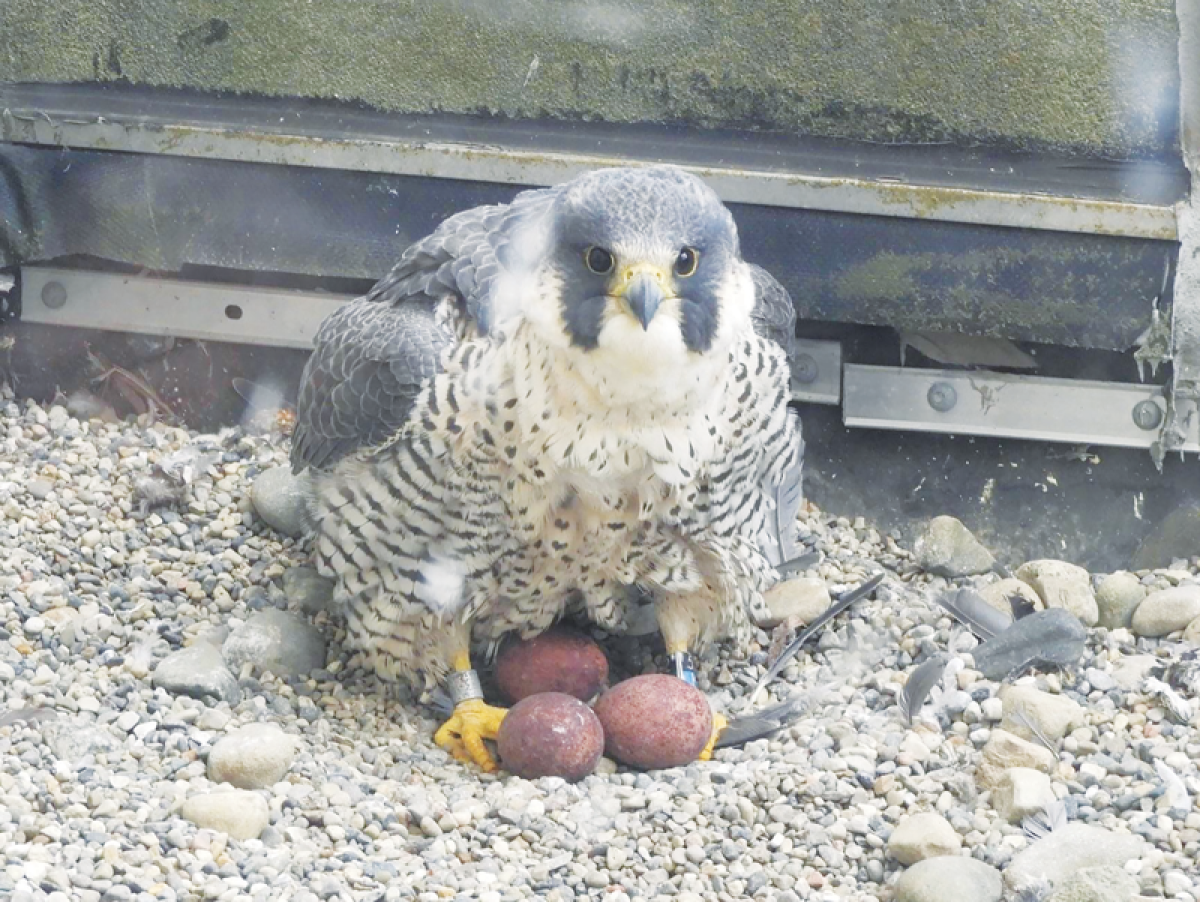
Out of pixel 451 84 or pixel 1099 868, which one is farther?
pixel 451 84

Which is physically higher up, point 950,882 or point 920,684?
point 920,684

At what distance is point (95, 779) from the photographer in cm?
297

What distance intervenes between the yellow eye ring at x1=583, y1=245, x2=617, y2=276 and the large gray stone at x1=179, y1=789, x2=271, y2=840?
1.16 m

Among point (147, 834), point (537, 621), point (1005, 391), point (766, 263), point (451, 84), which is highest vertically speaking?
point (451, 84)

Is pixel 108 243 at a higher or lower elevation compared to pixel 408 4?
lower

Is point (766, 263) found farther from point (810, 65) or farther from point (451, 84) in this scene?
point (451, 84)

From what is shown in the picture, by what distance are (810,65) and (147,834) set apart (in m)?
2.42

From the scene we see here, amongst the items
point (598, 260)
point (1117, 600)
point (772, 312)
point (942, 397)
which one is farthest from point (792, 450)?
point (598, 260)

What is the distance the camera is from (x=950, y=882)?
→ 2.66 metres

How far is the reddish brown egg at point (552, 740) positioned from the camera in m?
3.21

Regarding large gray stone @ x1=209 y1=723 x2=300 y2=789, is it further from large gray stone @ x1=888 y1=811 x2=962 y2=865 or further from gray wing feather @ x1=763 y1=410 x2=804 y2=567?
gray wing feather @ x1=763 y1=410 x2=804 y2=567

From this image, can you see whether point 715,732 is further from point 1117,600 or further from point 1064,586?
point 1117,600

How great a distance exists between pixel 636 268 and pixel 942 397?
1.59 meters

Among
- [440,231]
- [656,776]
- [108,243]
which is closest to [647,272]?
[440,231]
